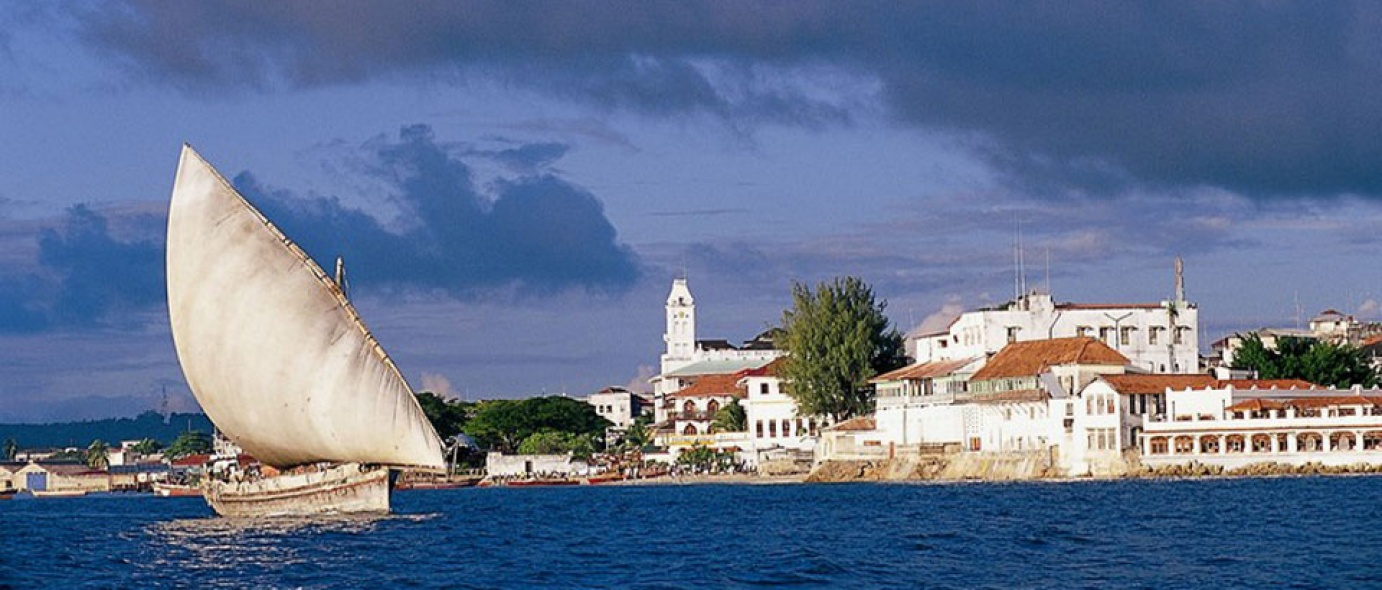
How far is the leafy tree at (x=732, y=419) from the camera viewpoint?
152 meters

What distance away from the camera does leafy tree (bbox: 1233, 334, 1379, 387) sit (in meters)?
118

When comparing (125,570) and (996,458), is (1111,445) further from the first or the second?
(125,570)

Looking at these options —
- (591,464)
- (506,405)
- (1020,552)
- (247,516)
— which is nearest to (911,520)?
(1020,552)

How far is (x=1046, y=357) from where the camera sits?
112812mm

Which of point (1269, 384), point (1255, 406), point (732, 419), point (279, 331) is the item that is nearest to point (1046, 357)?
point (1269, 384)

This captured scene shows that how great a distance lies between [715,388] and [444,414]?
22655mm

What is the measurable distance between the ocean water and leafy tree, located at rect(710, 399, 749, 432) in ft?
216

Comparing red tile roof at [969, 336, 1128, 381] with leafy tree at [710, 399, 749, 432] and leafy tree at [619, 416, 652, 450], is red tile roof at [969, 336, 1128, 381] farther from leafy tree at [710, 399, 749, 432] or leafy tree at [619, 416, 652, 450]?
leafy tree at [619, 416, 652, 450]

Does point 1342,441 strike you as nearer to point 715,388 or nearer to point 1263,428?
point 1263,428

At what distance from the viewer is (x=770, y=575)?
44688mm

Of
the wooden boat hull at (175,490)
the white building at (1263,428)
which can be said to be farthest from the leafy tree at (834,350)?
the wooden boat hull at (175,490)

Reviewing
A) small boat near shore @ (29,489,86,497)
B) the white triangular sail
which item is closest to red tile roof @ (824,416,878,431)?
the white triangular sail

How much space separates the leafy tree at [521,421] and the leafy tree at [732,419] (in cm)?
1847

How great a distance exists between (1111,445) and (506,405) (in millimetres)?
76628
